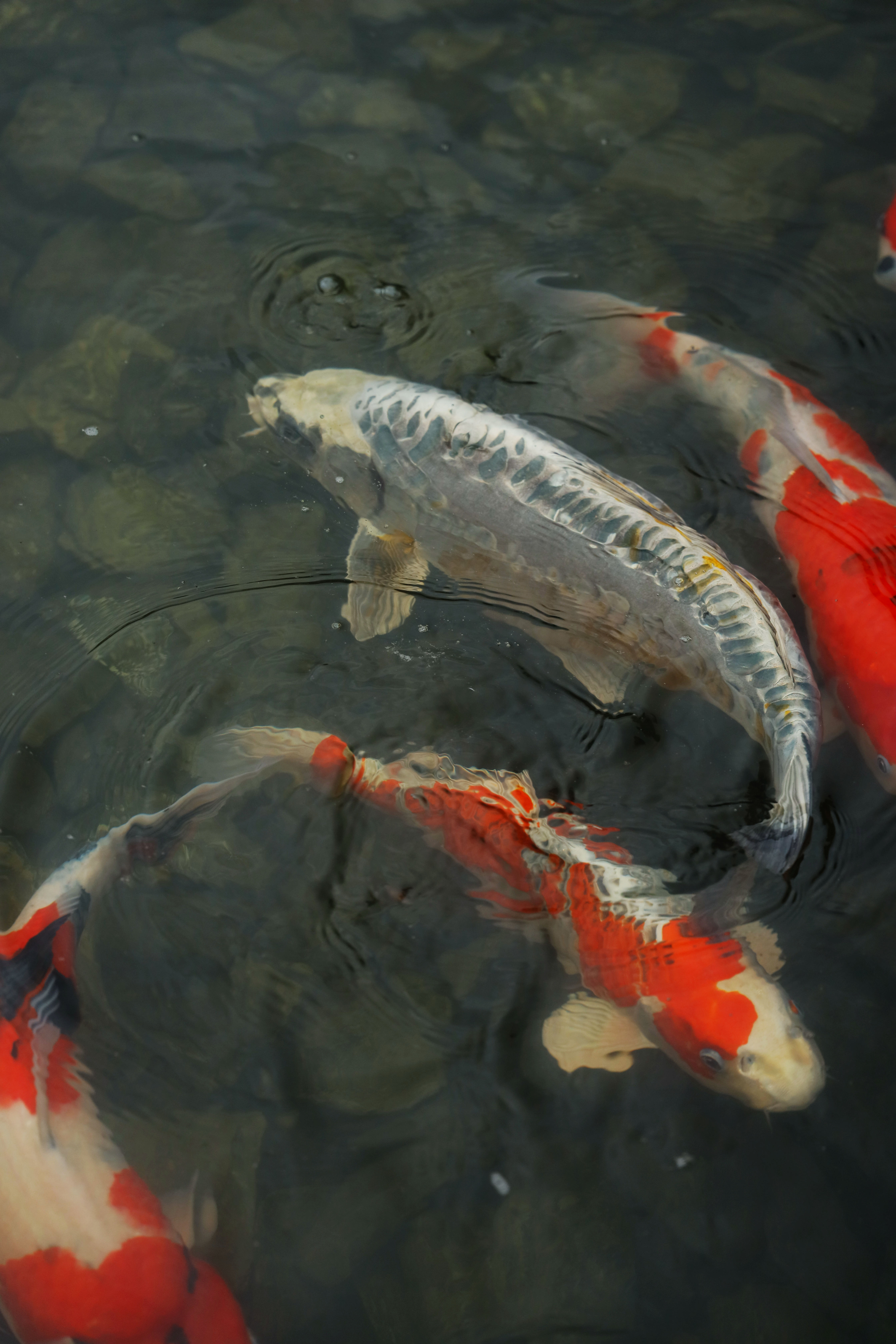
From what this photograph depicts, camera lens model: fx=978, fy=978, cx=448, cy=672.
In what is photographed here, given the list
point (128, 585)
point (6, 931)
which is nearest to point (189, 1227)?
point (6, 931)

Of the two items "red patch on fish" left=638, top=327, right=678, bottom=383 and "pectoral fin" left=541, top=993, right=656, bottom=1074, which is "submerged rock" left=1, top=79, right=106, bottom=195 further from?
"pectoral fin" left=541, top=993, right=656, bottom=1074

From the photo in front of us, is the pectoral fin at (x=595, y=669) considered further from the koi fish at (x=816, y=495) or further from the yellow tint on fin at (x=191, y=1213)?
the yellow tint on fin at (x=191, y=1213)

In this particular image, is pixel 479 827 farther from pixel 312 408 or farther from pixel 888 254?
pixel 888 254

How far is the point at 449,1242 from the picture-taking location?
116 inches

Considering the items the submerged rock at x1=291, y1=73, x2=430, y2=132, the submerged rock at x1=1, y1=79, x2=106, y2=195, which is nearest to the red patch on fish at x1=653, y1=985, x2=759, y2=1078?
the submerged rock at x1=291, y1=73, x2=430, y2=132

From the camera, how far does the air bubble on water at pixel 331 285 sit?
14.5 feet

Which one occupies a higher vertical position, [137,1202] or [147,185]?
[147,185]

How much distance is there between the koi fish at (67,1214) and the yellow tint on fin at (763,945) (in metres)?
1.86

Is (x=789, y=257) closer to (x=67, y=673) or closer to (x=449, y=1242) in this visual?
(x=67, y=673)

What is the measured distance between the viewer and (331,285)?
4441 millimetres

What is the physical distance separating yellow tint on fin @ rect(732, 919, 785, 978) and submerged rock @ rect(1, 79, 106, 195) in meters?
4.51

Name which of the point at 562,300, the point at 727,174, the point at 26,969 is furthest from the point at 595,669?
the point at 727,174

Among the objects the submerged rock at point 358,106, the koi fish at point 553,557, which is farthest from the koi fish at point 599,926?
the submerged rock at point 358,106

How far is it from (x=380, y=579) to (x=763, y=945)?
193 centimetres
